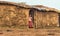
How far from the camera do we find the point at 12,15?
774 centimetres

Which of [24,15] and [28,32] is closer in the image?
[28,32]

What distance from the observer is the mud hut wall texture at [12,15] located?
296 inches

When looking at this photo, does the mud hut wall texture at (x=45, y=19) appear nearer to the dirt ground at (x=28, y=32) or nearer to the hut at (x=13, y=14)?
the dirt ground at (x=28, y=32)

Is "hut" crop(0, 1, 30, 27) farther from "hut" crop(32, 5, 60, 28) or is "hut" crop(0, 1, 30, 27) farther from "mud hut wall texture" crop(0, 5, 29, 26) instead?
"hut" crop(32, 5, 60, 28)

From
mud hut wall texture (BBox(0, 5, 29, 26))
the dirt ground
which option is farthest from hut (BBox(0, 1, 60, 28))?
the dirt ground

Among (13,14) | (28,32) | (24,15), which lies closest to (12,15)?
(13,14)

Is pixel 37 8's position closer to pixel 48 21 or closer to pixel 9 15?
pixel 48 21

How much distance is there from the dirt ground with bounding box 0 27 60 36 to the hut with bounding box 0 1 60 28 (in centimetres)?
33

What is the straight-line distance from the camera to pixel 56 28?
8844 mm

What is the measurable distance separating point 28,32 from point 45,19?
1.46 m

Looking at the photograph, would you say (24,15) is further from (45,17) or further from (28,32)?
(45,17)

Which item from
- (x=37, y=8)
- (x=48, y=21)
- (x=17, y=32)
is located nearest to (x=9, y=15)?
(x=17, y=32)

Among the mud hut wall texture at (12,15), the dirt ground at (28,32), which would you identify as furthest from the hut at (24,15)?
the dirt ground at (28,32)

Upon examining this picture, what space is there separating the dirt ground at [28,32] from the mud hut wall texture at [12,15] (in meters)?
0.36
